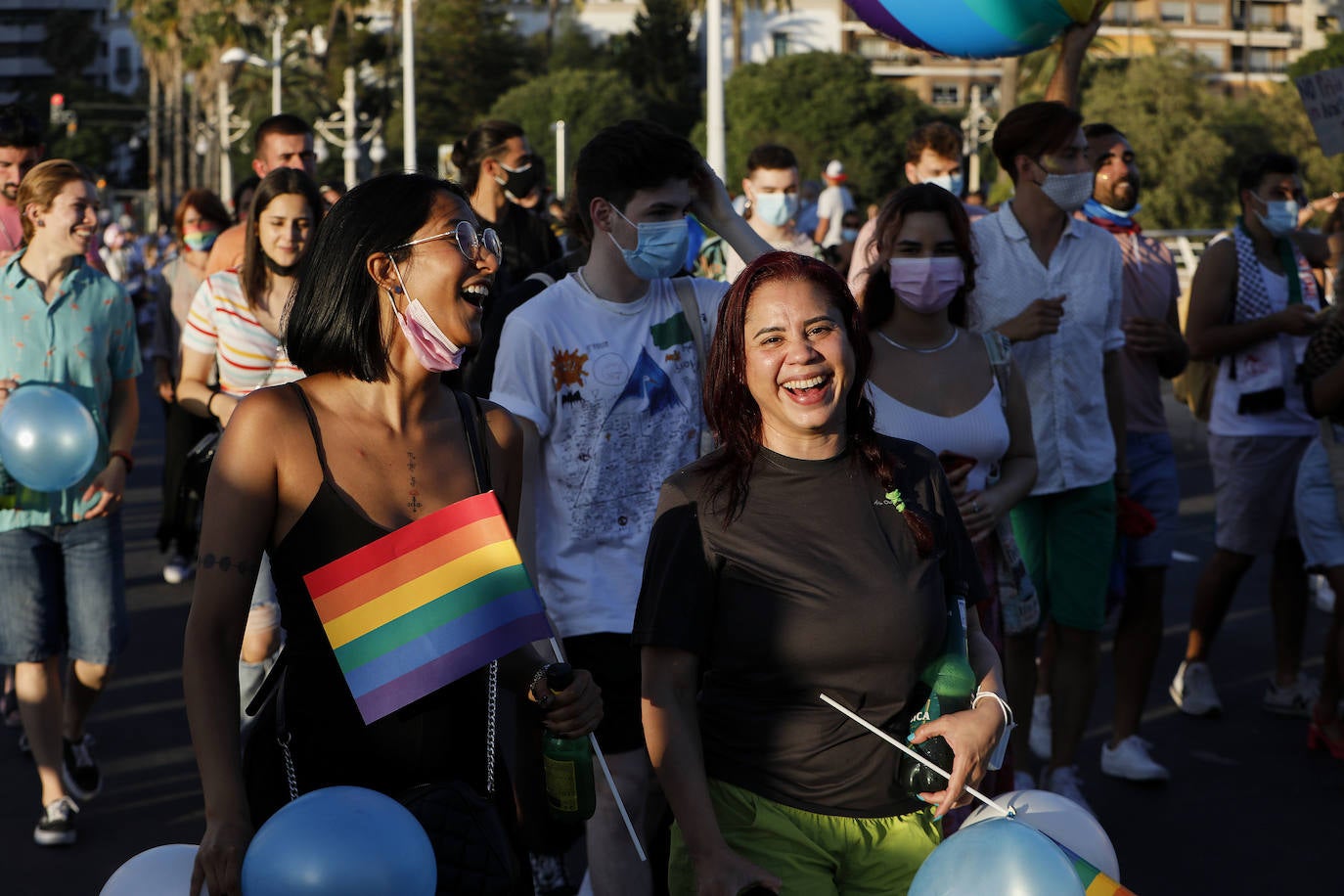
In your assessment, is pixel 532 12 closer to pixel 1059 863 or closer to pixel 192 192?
pixel 192 192

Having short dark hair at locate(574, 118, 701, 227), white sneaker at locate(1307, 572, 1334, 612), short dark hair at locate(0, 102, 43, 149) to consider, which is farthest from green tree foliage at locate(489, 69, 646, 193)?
short dark hair at locate(574, 118, 701, 227)

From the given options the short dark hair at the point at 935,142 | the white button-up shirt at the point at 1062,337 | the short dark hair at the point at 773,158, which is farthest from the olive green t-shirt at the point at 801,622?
the short dark hair at the point at 935,142

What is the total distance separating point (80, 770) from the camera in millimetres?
6047

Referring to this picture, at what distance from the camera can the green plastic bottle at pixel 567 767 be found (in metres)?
2.87

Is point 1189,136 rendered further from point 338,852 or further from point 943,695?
point 338,852

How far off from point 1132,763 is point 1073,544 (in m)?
1.10

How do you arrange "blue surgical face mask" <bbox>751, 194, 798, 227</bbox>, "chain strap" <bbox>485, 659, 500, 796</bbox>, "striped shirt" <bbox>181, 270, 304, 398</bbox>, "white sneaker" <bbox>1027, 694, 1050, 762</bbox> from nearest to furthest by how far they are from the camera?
"chain strap" <bbox>485, 659, 500, 796</bbox>, "striped shirt" <bbox>181, 270, 304, 398</bbox>, "white sneaker" <bbox>1027, 694, 1050, 762</bbox>, "blue surgical face mask" <bbox>751, 194, 798, 227</bbox>

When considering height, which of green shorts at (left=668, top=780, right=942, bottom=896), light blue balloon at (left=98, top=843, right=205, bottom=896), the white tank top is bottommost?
green shorts at (left=668, top=780, right=942, bottom=896)

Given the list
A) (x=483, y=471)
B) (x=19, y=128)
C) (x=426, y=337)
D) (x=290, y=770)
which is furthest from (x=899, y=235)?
(x=19, y=128)

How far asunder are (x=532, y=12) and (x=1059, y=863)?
4537 inches

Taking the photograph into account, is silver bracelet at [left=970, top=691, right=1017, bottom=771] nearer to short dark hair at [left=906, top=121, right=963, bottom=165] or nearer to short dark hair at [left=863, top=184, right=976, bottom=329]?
short dark hair at [left=863, top=184, right=976, bottom=329]

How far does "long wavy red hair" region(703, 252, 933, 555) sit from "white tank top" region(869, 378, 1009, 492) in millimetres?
1309

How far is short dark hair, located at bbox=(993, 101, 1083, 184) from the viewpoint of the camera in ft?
18.4

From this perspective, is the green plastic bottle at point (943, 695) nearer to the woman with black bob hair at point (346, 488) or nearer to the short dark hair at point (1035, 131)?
the woman with black bob hair at point (346, 488)
